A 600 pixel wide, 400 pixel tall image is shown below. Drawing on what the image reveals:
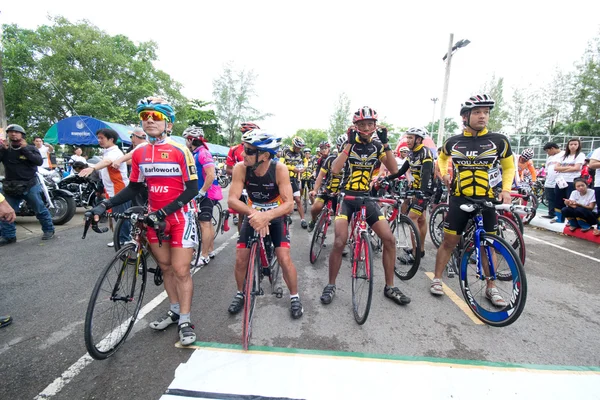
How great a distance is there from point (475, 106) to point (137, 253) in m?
3.86

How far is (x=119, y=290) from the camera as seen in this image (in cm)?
251

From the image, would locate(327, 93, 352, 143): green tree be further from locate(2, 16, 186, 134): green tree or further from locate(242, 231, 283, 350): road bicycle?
locate(242, 231, 283, 350): road bicycle

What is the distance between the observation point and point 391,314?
316 cm

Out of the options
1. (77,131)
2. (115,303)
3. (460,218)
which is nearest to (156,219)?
(115,303)

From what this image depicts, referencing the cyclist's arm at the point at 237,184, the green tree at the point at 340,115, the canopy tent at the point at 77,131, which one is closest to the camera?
the cyclist's arm at the point at 237,184

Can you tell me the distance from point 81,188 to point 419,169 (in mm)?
8952

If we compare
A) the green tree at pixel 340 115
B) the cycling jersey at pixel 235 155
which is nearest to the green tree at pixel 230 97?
the green tree at pixel 340 115

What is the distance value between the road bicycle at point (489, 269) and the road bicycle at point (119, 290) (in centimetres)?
329

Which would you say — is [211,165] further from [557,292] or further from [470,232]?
[557,292]

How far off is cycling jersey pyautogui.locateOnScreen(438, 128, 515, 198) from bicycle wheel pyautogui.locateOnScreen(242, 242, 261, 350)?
2.52m

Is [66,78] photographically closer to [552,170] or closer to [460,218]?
[460,218]

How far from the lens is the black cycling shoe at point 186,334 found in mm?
2508

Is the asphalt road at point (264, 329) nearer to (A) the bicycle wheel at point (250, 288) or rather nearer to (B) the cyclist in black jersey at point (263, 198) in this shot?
(A) the bicycle wheel at point (250, 288)

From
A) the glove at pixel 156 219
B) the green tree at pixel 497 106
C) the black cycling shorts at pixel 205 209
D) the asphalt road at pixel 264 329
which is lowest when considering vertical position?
the asphalt road at pixel 264 329
